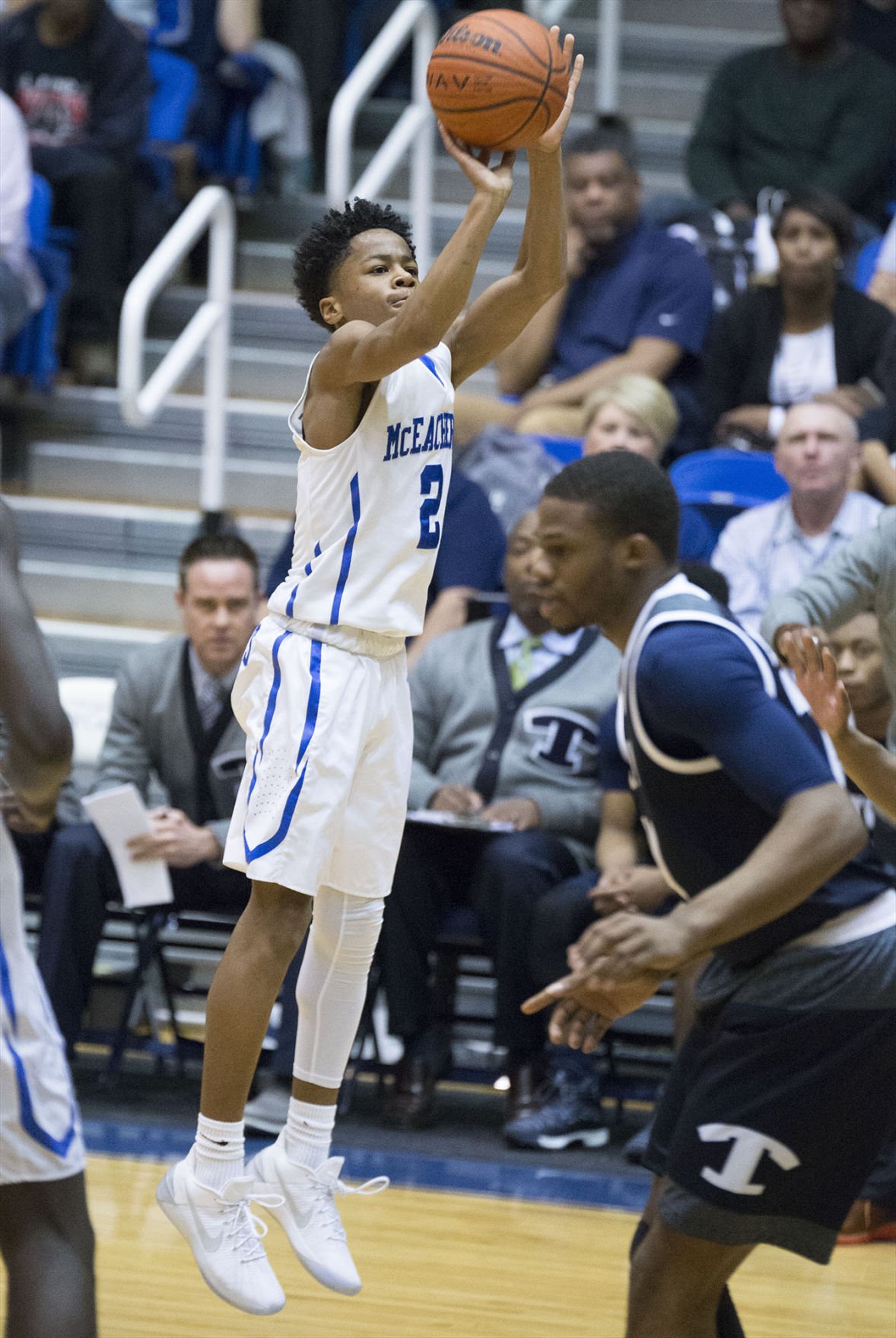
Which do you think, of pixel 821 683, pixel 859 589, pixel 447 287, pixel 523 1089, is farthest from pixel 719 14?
pixel 821 683

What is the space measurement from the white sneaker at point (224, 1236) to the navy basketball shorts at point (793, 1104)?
2.45 ft

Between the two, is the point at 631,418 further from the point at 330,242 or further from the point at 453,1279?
the point at 330,242

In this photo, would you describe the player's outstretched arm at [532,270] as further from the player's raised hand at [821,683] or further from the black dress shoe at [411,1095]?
the black dress shoe at [411,1095]

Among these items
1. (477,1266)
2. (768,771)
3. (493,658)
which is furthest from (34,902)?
(768,771)

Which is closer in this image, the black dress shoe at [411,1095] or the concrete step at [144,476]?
the black dress shoe at [411,1095]

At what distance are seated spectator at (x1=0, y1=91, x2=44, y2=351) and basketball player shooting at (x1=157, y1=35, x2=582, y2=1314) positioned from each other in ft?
14.4

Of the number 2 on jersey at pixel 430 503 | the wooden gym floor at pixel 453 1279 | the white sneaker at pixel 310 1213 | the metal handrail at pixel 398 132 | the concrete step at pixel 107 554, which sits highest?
the metal handrail at pixel 398 132

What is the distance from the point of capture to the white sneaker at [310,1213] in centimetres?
354

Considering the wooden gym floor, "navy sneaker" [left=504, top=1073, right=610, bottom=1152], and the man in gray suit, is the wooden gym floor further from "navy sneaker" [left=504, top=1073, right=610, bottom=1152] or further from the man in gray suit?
the man in gray suit

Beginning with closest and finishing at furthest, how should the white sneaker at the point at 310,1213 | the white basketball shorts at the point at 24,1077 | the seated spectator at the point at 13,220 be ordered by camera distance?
the white basketball shorts at the point at 24,1077
the white sneaker at the point at 310,1213
the seated spectator at the point at 13,220

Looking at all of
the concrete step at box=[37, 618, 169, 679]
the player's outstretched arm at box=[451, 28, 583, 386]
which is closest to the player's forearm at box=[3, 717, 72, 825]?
the player's outstretched arm at box=[451, 28, 583, 386]

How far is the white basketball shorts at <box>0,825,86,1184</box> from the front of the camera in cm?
275

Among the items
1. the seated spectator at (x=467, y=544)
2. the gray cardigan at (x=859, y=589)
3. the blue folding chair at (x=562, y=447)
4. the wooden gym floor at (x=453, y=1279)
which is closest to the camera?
the gray cardigan at (x=859, y=589)

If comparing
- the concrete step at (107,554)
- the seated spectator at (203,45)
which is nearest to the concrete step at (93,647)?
the concrete step at (107,554)
